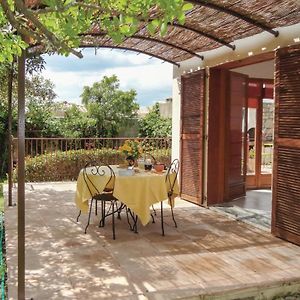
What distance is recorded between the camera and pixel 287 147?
4.78m

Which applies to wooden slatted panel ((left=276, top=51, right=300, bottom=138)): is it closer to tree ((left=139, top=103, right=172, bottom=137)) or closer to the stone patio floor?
the stone patio floor

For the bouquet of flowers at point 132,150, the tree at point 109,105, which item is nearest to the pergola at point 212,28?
the bouquet of flowers at point 132,150

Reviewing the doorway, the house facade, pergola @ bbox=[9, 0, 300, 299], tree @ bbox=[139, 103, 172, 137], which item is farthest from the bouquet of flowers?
tree @ bbox=[139, 103, 172, 137]

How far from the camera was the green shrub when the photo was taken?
946cm

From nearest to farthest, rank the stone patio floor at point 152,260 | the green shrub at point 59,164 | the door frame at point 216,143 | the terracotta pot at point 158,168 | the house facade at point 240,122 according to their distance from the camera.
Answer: the stone patio floor at point 152,260, the house facade at point 240,122, the terracotta pot at point 158,168, the door frame at point 216,143, the green shrub at point 59,164

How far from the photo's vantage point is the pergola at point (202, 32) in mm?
3039

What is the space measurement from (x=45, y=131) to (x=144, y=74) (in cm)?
920

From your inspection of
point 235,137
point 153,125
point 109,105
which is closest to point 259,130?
point 235,137

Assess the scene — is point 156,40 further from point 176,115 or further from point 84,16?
point 84,16

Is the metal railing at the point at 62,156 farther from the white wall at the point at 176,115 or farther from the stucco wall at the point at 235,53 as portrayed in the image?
the stucco wall at the point at 235,53

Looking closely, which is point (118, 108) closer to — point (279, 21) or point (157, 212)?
point (157, 212)

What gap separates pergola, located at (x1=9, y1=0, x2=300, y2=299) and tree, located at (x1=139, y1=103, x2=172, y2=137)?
7949 mm

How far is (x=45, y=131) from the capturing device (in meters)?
13.0

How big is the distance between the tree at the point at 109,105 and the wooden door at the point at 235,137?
8511 mm
